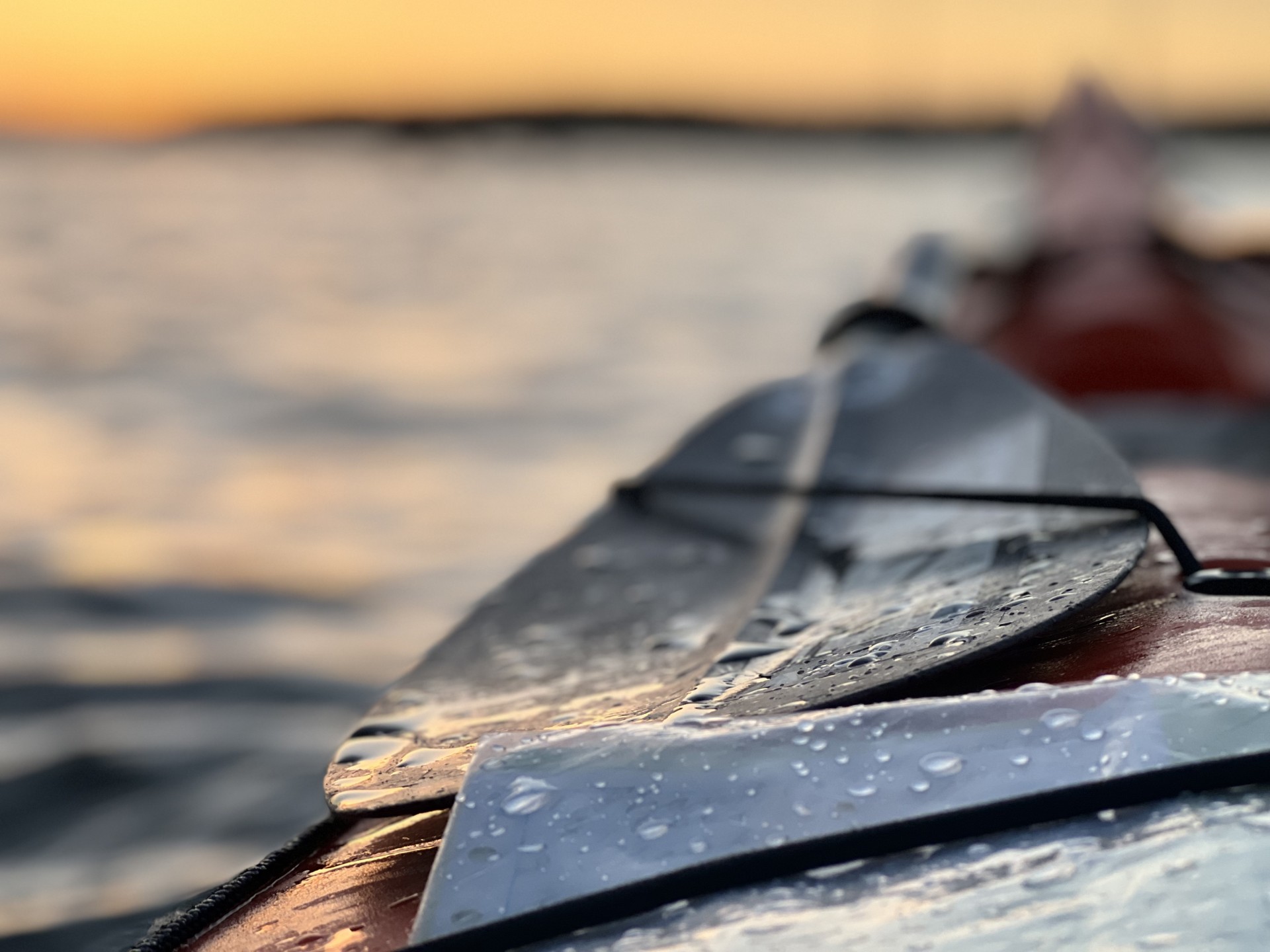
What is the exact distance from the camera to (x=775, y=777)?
2.31 feet

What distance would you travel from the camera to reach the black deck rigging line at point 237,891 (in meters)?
A: 0.76

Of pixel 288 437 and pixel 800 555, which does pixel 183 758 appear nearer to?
pixel 800 555

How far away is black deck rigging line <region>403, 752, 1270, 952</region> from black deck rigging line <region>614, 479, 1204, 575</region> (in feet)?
1.32

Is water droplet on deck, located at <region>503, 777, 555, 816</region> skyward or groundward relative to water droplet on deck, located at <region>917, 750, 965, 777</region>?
skyward

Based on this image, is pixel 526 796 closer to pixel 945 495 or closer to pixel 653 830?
pixel 653 830

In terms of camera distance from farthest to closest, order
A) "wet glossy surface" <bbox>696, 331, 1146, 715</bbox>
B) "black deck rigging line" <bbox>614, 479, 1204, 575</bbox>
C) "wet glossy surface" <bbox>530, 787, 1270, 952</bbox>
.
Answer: "black deck rigging line" <bbox>614, 479, 1204, 575</bbox>
"wet glossy surface" <bbox>696, 331, 1146, 715</bbox>
"wet glossy surface" <bbox>530, 787, 1270, 952</bbox>

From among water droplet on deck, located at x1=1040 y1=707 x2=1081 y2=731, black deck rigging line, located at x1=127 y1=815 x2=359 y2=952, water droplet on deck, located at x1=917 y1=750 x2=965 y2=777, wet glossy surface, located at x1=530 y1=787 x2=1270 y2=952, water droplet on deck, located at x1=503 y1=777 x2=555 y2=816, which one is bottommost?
wet glossy surface, located at x1=530 y1=787 x2=1270 y2=952

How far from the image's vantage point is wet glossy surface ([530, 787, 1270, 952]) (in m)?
0.56

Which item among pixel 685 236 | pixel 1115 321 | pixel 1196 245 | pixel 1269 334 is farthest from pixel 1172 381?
pixel 685 236

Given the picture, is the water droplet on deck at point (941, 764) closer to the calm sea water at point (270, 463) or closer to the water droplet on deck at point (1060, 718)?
the water droplet on deck at point (1060, 718)

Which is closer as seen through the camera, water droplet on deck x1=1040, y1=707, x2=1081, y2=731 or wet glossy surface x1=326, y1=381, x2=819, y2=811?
water droplet on deck x1=1040, y1=707, x2=1081, y2=731

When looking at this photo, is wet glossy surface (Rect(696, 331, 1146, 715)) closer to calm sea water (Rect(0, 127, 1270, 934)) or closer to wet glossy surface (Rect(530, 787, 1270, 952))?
wet glossy surface (Rect(530, 787, 1270, 952))

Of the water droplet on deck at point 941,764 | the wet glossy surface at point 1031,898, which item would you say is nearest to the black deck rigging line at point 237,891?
the wet glossy surface at point 1031,898

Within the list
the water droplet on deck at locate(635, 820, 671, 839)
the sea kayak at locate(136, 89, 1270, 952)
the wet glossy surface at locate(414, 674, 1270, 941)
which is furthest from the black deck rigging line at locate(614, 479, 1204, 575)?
the water droplet on deck at locate(635, 820, 671, 839)
